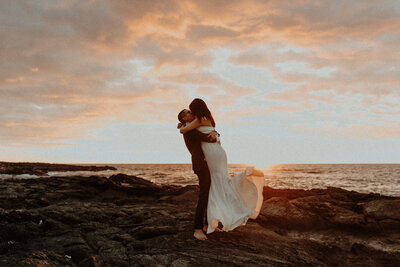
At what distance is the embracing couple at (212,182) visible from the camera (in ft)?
16.2

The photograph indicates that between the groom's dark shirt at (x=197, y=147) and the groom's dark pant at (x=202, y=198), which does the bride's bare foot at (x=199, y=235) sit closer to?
the groom's dark pant at (x=202, y=198)

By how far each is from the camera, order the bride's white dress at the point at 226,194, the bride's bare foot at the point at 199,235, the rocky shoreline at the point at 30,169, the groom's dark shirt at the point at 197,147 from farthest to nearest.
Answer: the rocky shoreline at the point at 30,169
the groom's dark shirt at the point at 197,147
the bride's white dress at the point at 226,194
the bride's bare foot at the point at 199,235

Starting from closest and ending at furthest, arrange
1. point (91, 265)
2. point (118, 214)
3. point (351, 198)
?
point (91, 265), point (118, 214), point (351, 198)

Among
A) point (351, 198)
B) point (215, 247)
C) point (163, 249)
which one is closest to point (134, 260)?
point (163, 249)

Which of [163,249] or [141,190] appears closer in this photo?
[163,249]

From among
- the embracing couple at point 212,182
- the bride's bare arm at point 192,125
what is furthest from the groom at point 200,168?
the bride's bare arm at point 192,125

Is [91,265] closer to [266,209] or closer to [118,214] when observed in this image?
[118,214]

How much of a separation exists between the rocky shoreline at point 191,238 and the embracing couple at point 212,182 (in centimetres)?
37

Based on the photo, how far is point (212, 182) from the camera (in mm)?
5129

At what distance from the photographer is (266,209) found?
7.43 metres

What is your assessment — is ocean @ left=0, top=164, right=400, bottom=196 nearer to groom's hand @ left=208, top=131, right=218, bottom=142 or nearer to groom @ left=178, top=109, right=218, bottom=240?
groom @ left=178, top=109, right=218, bottom=240

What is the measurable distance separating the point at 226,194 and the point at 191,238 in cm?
104

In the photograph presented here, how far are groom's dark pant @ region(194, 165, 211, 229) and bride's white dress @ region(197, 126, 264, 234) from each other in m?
0.08

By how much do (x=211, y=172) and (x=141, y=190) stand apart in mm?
8901
